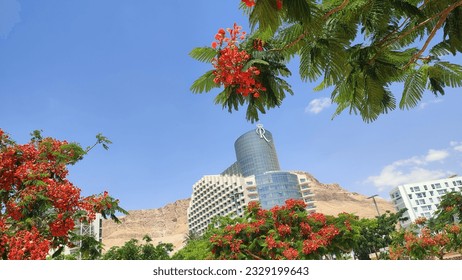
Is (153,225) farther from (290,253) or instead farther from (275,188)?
(290,253)

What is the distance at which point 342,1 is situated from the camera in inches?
111

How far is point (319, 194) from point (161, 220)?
280 feet

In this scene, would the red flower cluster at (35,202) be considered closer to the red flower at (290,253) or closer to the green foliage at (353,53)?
the green foliage at (353,53)

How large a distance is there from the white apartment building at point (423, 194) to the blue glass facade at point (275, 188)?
3479 centimetres

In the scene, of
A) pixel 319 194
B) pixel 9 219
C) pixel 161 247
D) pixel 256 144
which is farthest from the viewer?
pixel 319 194

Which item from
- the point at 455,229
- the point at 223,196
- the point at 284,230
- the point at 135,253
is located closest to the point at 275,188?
the point at 223,196

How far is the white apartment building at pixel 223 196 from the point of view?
93588mm

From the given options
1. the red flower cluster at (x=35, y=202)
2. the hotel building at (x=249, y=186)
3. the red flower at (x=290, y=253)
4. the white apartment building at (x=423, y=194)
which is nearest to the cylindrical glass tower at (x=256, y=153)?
the hotel building at (x=249, y=186)

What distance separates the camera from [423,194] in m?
102

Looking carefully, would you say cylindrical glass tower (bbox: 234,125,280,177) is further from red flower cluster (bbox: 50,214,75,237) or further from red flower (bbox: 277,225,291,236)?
red flower cluster (bbox: 50,214,75,237)

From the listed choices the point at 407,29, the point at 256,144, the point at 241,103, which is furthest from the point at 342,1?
the point at 256,144

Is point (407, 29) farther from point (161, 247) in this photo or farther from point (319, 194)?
point (319, 194)
